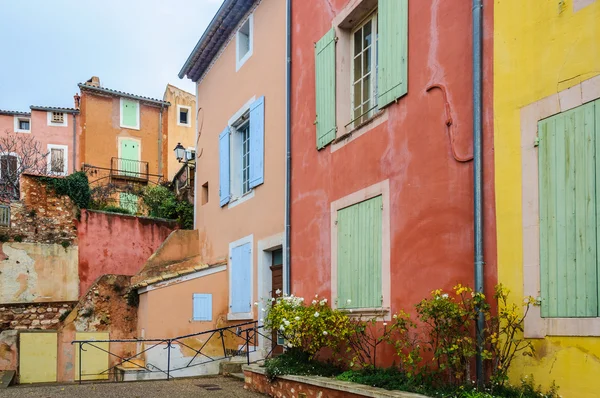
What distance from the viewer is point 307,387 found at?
A: 6.62 meters

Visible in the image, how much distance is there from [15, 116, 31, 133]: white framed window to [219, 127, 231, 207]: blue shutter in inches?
944

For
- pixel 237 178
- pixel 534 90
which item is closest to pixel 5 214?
pixel 237 178

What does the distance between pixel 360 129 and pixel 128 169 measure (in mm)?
24841

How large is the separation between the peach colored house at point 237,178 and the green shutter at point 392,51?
304 cm

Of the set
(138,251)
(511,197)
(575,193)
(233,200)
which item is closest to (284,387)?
(511,197)

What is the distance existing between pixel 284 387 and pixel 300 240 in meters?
2.23

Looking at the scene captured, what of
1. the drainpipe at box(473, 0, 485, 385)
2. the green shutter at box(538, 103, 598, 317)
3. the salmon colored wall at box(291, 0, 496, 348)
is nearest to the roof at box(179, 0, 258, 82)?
the salmon colored wall at box(291, 0, 496, 348)

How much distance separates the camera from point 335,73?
25.8 ft

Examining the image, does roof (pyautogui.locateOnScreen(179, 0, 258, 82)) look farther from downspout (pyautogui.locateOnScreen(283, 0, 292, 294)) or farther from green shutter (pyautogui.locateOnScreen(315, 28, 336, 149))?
green shutter (pyautogui.locateOnScreen(315, 28, 336, 149))

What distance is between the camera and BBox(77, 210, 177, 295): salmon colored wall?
15562 millimetres

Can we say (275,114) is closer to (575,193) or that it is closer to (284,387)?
(284,387)

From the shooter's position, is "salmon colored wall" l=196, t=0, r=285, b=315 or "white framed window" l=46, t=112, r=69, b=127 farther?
"white framed window" l=46, t=112, r=69, b=127

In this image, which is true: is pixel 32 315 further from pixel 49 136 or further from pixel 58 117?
pixel 58 117

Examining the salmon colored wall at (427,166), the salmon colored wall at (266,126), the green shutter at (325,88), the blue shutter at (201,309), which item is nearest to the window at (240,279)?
the salmon colored wall at (266,126)
